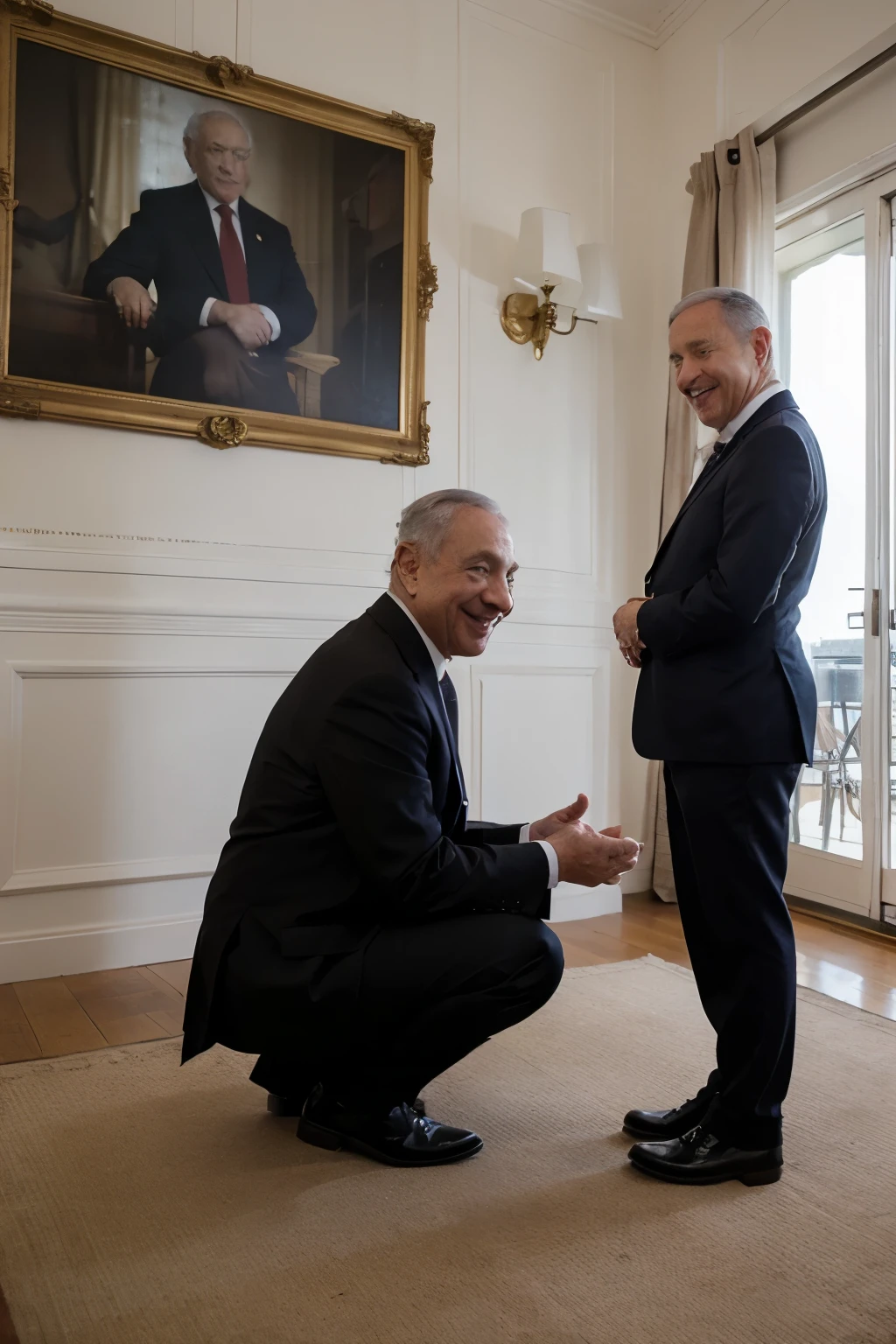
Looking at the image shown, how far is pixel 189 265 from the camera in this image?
3.24 meters

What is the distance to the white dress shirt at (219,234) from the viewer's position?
3266mm

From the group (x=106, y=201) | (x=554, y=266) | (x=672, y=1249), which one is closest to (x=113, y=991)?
(x=672, y=1249)

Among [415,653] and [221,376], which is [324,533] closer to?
[221,376]

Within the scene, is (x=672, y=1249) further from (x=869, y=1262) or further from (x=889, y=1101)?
(x=889, y=1101)

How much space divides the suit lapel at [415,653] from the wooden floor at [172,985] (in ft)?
4.10

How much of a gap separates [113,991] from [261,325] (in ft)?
6.95

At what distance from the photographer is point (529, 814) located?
12.8 ft

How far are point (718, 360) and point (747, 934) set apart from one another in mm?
1023

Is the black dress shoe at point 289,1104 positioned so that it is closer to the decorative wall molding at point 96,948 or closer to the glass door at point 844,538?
the decorative wall molding at point 96,948

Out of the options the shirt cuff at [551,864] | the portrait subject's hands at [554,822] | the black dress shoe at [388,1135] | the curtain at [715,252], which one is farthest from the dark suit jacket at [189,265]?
the black dress shoe at [388,1135]

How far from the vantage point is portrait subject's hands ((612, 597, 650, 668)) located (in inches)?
74.5

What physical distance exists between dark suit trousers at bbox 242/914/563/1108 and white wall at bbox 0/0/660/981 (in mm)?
1565

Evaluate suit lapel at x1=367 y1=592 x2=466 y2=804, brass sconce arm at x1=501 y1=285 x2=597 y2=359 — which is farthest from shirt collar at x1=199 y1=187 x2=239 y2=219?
suit lapel at x1=367 y1=592 x2=466 y2=804

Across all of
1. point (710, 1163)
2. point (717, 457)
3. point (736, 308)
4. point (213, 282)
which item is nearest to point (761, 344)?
point (736, 308)
